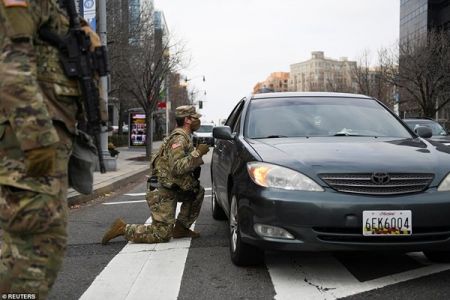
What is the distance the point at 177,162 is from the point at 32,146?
126 inches

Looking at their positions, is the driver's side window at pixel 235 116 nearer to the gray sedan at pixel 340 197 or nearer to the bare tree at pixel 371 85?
the gray sedan at pixel 340 197

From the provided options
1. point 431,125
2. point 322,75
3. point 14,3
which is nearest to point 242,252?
point 14,3

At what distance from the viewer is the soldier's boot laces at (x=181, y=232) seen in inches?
241

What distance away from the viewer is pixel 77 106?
2.99 m

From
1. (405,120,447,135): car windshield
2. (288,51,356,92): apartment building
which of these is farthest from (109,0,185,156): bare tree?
(288,51,356,92): apartment building

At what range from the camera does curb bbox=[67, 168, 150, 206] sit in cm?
899

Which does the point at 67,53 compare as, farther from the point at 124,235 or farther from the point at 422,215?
the point at 124,235

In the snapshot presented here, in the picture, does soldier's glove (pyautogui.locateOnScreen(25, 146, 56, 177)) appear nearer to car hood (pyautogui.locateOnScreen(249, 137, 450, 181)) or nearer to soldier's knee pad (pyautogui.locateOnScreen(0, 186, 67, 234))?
soldier's knee pad (pyautogui.locateOnScreen(0, 186, 67, 234))

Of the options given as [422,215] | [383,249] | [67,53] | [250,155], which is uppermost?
[67,53]

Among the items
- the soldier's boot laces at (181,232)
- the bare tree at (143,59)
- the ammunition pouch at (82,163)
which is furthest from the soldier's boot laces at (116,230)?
the bare tree at (143,59)

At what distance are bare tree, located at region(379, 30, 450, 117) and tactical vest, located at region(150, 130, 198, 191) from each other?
29830 millimetres

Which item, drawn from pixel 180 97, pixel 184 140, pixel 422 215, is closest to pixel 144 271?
pixel 184 140

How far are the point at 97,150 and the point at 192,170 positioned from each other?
2.60 metres

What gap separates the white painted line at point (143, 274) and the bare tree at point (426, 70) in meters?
30.5
